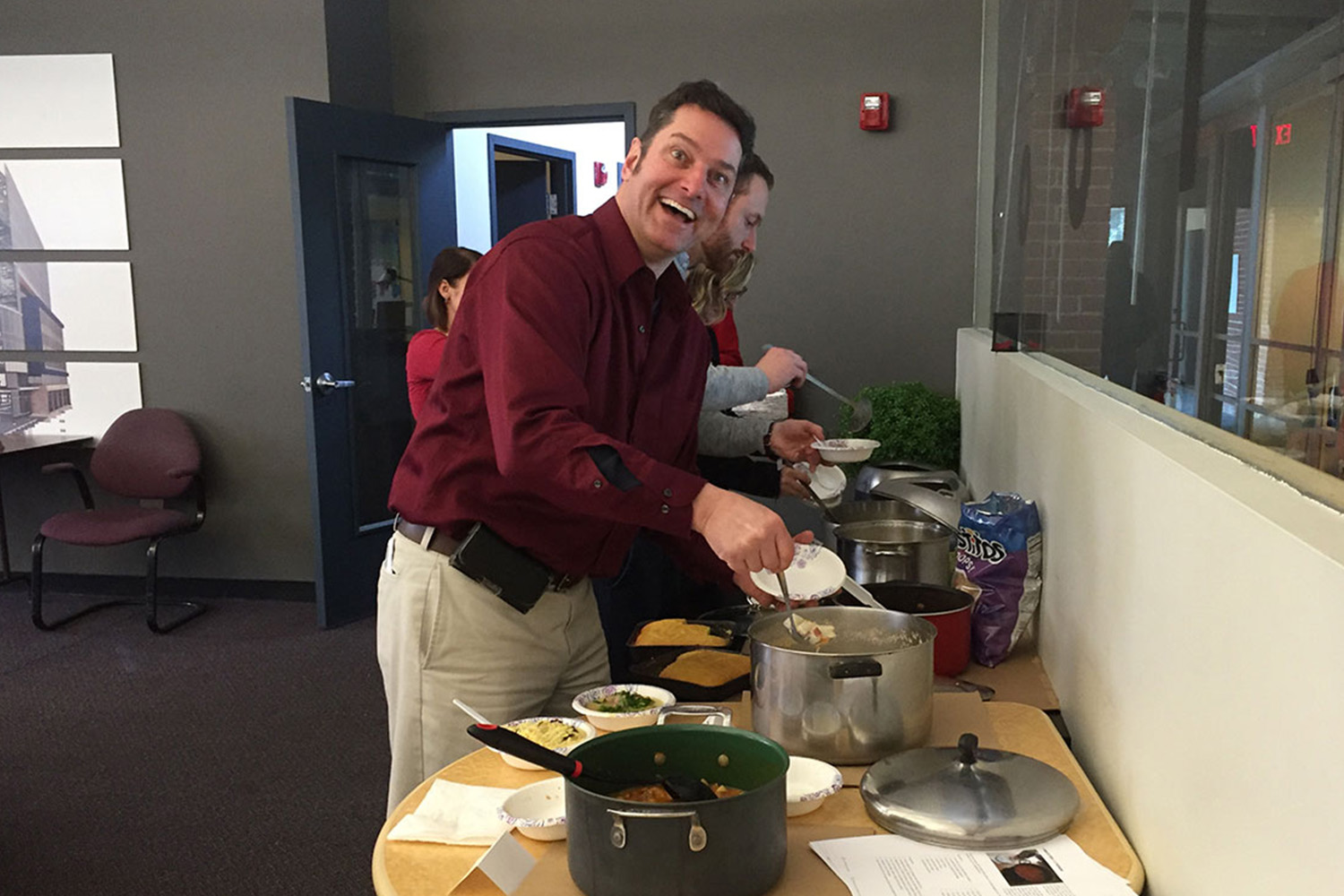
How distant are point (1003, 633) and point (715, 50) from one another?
11.5 feet

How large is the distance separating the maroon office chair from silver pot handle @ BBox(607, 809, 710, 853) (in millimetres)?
4109

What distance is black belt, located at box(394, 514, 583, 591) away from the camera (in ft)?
5.90

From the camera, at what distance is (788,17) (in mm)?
4684

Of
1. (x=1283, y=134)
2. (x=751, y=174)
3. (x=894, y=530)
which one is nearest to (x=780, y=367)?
(x=751, y=174)

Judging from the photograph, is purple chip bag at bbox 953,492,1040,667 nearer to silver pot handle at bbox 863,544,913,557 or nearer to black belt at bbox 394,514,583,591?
silver pot handle at bbox 863,544,913,557

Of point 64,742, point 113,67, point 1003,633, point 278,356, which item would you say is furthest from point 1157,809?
point 113,67

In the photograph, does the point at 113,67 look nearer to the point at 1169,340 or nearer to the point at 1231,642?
the point at 1169,340

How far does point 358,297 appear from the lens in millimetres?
4816

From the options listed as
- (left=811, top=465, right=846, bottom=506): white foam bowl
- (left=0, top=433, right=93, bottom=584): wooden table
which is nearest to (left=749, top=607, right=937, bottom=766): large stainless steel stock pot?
(left=811, top=465, right=846, bottom=506): white foam bowl

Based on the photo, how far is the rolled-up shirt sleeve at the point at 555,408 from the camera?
4.63 ft

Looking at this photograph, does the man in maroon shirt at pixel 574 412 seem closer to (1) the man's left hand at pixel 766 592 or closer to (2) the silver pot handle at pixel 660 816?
(1) the man's left hand at pixel 766 592

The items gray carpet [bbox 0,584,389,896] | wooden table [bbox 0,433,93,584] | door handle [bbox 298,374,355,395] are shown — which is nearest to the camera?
gray carpet [bbox 0,584,389,896]

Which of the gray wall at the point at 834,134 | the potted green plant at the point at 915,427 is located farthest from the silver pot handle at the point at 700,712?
the gray wall at the point at 834,134

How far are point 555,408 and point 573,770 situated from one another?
517mm
